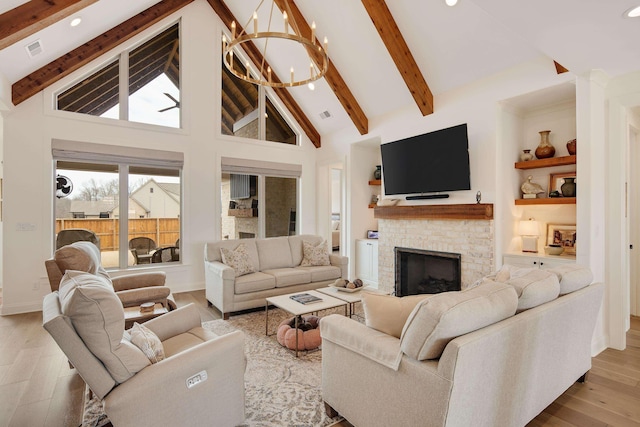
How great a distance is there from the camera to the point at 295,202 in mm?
7090

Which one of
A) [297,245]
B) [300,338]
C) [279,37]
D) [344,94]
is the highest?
[344,94]

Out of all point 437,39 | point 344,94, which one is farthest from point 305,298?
point 344,94

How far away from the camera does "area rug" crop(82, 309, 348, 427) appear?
215 cm

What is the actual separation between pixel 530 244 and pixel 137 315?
13.9 feet

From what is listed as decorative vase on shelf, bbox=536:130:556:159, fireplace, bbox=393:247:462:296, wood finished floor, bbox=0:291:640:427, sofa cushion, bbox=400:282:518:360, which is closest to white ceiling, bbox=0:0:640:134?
decorative vase on shelf, bbox=536:130:556:159

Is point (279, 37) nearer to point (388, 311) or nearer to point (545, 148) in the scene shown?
point (388, 311)

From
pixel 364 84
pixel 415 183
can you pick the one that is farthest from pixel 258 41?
pixel 415 183

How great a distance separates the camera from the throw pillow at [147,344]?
5.83 ft

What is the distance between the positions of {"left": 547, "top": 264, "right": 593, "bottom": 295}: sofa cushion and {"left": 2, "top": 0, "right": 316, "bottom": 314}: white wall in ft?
16.5

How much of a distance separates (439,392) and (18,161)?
5585mm

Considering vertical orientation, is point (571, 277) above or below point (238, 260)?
above

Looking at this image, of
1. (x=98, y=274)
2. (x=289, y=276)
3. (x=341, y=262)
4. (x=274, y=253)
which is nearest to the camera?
(x=98, y=274)

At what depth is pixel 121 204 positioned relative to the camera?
5.21m

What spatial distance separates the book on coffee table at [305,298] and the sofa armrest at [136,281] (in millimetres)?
1544
